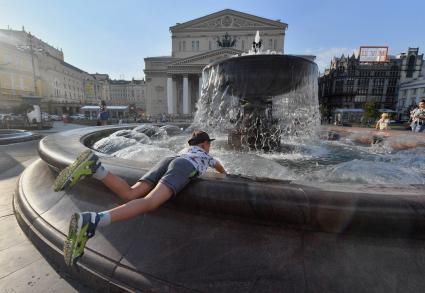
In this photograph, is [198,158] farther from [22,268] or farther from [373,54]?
[373,54]

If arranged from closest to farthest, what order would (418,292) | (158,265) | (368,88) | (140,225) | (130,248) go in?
(418,292) < (158,265) < (130,248) < (140,225) < (368,88)

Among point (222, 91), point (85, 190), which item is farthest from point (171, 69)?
point (85, 190)

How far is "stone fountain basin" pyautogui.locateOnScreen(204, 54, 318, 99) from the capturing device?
453cm

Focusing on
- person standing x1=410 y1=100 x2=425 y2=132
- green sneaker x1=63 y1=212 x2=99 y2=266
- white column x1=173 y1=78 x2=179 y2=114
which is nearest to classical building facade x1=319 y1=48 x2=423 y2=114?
white column x1=173 y1=78 x2=179 y2=114

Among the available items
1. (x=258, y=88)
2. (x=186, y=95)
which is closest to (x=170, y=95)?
(x=186, y=95)

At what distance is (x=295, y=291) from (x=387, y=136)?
6352 millimetres

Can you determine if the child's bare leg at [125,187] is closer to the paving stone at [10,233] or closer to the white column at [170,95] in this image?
the paving stone at [10,233]

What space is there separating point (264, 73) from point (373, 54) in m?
72.8

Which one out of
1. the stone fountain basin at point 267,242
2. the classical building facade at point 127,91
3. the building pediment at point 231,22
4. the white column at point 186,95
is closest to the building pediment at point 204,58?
the white column at point 186,95

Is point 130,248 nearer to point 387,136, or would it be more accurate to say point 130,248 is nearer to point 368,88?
point 387,136

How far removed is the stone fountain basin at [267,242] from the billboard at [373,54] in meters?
74.3

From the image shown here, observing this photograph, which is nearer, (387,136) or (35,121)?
(387,136)

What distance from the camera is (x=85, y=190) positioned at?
7.76 feet

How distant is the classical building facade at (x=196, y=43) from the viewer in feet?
144
